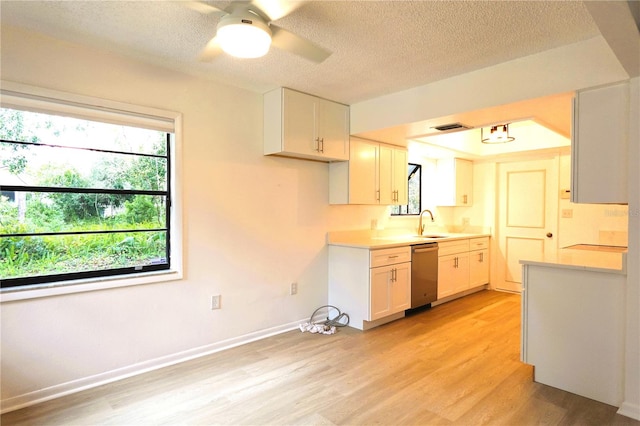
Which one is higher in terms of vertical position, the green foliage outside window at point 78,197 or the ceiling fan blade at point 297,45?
the ceiling fan blade at point 297,45

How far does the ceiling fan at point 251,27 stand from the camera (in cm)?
169

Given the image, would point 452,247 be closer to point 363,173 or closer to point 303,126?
point 363,173

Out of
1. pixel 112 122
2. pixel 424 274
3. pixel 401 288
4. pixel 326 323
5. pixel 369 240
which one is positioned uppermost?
pixel 112 122

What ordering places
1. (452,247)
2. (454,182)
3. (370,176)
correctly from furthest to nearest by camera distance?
(454,182) → (452,247) → (370,176)

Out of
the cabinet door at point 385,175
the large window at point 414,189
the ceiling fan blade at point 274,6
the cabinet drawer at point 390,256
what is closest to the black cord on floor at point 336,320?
the cabinet drawer at point 390,256

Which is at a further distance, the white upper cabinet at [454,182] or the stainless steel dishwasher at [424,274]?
the white upper cabinet at [454,182]

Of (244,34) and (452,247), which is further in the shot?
(452,247)

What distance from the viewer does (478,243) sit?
5.25 m

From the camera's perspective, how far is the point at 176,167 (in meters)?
2.90

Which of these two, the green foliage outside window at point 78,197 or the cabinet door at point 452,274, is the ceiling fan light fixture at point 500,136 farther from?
the green foliage outside window at point 78,197

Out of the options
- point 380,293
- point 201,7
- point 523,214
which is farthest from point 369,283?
point 523,214

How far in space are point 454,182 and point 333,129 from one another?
2577 millimetres

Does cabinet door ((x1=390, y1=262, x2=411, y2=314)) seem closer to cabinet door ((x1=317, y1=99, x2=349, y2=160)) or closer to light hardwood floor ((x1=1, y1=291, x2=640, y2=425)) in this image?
light hardwood floor ((x1=1, y1=291, x2=640, y2=425))

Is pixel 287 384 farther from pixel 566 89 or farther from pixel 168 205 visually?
pixel 566 89
